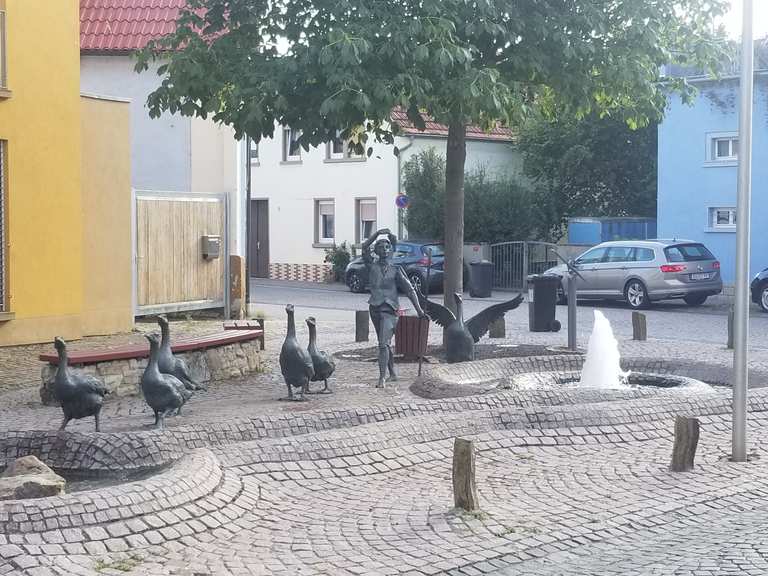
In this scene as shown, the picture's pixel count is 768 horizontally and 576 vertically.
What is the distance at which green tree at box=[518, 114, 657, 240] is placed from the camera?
38812mm

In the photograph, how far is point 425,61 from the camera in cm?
1366

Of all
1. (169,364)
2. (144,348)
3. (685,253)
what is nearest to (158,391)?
(169,364)

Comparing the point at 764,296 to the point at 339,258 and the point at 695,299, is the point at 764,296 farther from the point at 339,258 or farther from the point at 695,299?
the point at 339,258

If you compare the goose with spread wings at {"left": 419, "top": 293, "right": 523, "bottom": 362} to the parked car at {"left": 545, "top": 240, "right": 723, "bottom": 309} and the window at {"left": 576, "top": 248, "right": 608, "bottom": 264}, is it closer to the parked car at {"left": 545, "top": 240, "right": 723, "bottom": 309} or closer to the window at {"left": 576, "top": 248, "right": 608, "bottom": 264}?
the parked car at {"left": 545, "top": 240, "right": 723, "bottom": 309}

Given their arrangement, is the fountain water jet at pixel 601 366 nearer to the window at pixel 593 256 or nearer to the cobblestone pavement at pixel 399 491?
the cobblestone pavement at pixel 399 491

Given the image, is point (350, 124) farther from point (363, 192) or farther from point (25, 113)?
point (363, 192)

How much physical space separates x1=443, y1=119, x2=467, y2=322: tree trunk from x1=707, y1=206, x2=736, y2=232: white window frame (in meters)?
18.0

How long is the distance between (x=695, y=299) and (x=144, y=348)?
17501 millimetres

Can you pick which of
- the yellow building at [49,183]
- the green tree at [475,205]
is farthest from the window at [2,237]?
the green tree at [475,205]

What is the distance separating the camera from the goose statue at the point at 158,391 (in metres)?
10.0

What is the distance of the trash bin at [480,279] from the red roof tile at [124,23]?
9459 millimetres

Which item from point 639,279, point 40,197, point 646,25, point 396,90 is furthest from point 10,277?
point 639,279

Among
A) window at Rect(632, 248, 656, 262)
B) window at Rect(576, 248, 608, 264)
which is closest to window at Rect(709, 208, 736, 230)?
window at Rect(576, 248, 608, 264)

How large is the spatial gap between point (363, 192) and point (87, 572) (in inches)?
1319
